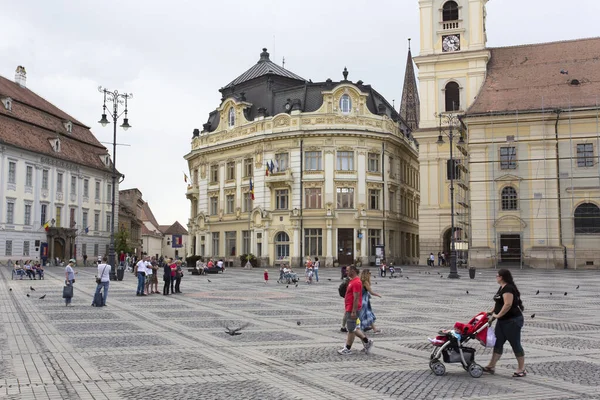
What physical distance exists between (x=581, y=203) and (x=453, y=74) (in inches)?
614

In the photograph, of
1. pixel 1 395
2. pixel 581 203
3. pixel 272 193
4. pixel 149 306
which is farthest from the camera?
pixel 272 193

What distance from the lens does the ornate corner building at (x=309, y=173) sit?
192ft

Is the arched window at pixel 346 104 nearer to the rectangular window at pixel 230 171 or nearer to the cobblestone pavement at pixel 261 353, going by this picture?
the rectangular window at pixel 230 171

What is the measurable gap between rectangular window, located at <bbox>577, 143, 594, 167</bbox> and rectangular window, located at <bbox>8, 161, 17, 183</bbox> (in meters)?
48.0

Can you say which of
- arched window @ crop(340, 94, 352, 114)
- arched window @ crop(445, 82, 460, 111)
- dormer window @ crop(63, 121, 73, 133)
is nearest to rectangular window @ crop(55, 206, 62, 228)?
dormer window @ crop(63, 121, 73, 133)

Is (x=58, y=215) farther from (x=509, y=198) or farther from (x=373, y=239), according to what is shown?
(x=509, y=198)

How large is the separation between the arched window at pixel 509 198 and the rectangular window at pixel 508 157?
1659 mm

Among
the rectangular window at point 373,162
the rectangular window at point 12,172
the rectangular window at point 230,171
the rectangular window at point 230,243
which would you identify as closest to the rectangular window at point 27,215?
the rectangular window at point 12,172

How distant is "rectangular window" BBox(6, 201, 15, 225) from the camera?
5866 centimetres

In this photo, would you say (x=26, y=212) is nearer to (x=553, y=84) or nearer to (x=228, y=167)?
(x=228, y=167)

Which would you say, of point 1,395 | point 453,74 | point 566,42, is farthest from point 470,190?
point 1,395

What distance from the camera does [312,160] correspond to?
2338 inches

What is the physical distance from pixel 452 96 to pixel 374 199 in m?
11.5

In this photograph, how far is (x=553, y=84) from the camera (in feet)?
165
